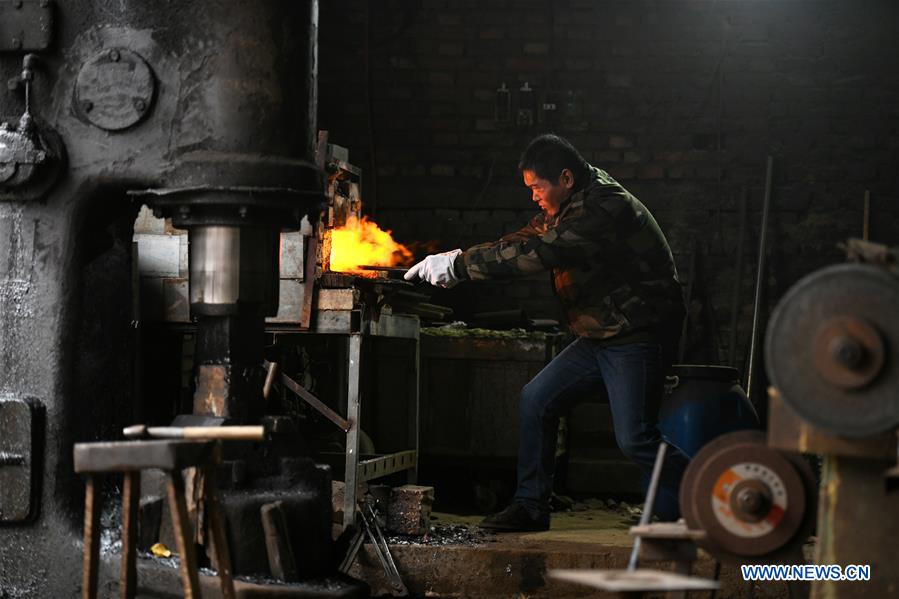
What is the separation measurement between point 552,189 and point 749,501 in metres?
2.47

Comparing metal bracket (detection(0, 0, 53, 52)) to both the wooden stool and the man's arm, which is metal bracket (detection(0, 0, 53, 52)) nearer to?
the wooden stool

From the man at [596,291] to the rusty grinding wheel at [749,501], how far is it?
1.66 meters

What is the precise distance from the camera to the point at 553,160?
568 cm

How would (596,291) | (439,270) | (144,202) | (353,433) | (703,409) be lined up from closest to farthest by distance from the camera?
(144,202) < (596,291) < (439,270) < (353,433) < (703,409)

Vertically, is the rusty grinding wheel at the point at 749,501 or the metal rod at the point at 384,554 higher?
the rusty grinding wheel at the point at 749,501

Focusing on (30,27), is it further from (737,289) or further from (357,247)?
(737,289)

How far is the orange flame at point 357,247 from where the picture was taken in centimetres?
629

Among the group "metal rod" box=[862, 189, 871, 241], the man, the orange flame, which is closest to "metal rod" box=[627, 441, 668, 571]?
the man

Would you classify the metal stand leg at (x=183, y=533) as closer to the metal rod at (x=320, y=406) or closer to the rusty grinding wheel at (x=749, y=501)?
the rusty grinding wheel at (x=749, y=501)

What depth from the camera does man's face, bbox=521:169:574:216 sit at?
5.69 metres

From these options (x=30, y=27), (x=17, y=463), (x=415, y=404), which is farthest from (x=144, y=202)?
(x=415, y=404)

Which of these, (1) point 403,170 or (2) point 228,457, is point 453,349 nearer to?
(1) point 403,170

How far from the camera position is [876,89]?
28.1ft

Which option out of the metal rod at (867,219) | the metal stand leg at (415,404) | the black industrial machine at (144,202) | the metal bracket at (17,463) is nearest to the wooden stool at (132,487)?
the black industrial machine at (144,202)
